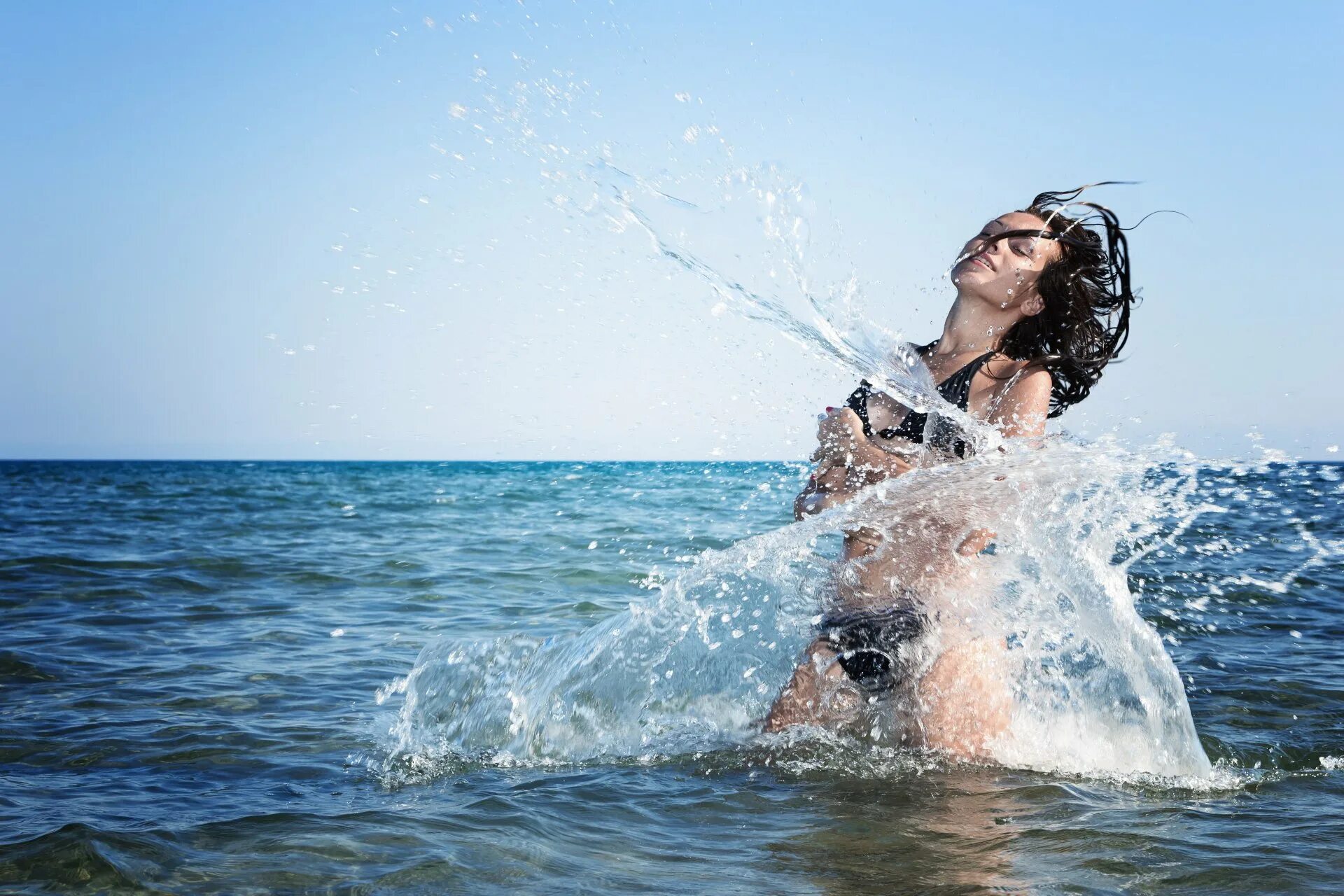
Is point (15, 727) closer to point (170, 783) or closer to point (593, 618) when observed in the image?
point (170, 783)

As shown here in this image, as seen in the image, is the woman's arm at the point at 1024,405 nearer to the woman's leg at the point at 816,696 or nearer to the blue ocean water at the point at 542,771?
the blue ocean water at the point at 542,771

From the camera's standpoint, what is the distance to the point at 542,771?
12.5 ft

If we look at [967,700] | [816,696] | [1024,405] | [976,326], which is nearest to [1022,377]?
[1024,405]

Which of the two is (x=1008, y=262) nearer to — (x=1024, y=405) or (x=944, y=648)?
(x=1024, y=405)

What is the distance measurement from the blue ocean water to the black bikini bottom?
201mm

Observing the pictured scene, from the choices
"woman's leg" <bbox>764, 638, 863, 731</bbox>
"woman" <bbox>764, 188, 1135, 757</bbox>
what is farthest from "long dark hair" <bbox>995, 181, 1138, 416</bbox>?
"woman's leg" <bbox>764, 638, 863, 731</bbox>

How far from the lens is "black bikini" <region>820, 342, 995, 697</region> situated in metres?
3.53

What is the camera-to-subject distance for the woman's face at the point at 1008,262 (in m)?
3.49

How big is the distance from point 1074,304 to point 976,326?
329 mm

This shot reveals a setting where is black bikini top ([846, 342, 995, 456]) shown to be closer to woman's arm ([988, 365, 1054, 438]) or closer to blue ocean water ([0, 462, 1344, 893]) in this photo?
woman's arm ([988, 365, 1054, 438])

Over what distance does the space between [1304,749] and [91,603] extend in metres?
7.59

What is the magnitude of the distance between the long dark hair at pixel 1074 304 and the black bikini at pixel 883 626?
20 centimetres

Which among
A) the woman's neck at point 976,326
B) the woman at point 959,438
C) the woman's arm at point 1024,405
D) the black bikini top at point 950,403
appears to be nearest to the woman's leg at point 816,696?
the woman at point 959,438

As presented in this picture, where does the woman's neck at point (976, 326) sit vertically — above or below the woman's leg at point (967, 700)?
above
